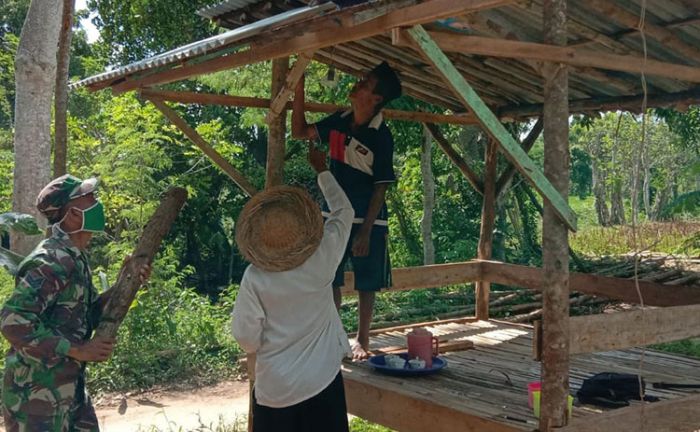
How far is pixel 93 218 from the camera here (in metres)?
3.14

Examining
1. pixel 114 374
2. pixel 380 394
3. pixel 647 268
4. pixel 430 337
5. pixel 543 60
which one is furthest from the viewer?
pixel 647 268

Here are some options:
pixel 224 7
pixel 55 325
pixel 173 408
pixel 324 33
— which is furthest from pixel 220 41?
pixel 173 408

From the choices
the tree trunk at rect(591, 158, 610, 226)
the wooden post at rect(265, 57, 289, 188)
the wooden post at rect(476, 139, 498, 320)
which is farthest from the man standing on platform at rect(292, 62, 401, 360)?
the tree trunk at rect(591, 158, 610, 226)

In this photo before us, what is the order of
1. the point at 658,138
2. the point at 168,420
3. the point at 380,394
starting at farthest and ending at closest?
the point at 658,138 < the point at 168,420 < the point at 380,394

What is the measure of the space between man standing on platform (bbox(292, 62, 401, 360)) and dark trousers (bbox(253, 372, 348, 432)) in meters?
1.21

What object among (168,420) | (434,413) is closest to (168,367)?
(168,420)

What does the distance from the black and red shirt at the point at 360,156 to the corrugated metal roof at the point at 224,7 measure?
35.7 inches

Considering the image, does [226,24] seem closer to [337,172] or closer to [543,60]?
[337,172]

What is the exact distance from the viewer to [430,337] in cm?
463

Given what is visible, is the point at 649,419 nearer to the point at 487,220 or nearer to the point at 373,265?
the point at 373,265

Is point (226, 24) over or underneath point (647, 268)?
over

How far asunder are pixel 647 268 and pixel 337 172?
813 cm

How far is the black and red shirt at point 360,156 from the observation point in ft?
14.6

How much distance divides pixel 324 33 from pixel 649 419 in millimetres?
2549
